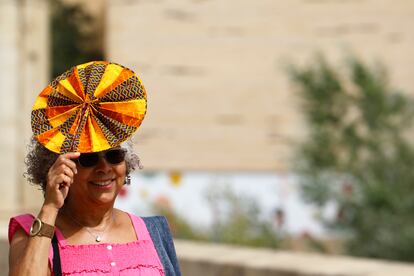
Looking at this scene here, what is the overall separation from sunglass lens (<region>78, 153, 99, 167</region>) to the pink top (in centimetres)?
22

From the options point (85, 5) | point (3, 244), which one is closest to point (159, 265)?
point (3, 244)

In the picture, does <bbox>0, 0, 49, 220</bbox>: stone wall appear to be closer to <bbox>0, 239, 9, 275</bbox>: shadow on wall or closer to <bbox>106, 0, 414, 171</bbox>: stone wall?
<bbox>106, 0, 414, 171</bbox>: stone wall

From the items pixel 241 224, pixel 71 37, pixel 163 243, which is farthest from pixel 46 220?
Answer: pixel 71 37

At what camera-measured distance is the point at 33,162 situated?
11.8 ft

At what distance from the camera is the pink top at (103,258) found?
135 inches

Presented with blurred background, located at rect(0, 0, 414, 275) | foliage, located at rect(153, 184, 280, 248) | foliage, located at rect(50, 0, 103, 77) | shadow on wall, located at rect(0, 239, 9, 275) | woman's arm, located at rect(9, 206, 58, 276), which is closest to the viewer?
woman's arm, located at rect(9, 206, 58, 276)

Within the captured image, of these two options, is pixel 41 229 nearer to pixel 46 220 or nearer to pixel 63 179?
pixel 46 220

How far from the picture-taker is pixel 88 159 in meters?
3.50

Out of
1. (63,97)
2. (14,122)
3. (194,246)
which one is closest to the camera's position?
(63,97)

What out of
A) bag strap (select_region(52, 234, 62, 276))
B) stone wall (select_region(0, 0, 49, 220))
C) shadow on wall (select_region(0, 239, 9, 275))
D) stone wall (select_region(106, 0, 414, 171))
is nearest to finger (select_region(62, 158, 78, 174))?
bag strap (select_region(52, 234, 62, 276))

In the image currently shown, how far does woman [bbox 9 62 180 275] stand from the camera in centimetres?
339

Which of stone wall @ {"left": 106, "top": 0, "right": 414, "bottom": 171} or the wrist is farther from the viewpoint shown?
stone wall @ {"left": 106, "top": 0, "right": 414, "bottom": 171}

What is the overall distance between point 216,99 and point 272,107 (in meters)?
1.16

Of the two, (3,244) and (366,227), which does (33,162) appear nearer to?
(3,244)
